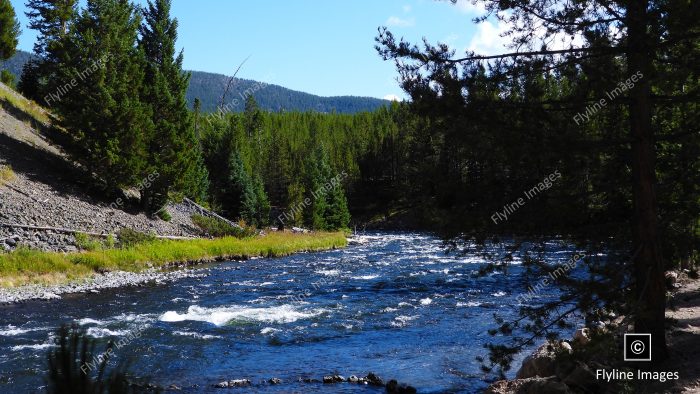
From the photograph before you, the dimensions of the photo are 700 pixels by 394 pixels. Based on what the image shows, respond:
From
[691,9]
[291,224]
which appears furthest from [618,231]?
[291,224]

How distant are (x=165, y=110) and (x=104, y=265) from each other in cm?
1738

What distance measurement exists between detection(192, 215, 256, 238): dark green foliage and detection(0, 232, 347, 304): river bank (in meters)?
2.42

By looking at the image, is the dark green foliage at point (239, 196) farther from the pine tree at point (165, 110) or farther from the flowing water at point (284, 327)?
the flowing water at point (284, 327)

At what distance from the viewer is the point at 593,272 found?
8273mm

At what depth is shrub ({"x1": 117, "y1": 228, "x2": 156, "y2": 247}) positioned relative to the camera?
30.5 metres

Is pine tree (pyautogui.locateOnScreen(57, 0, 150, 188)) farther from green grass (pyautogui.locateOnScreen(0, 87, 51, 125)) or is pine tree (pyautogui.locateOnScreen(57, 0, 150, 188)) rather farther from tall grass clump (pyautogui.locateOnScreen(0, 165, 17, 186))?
green grass (pyautogui.locateOnScreen(0, 87, 51, 125))

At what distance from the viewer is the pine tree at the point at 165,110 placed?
37.9 meters

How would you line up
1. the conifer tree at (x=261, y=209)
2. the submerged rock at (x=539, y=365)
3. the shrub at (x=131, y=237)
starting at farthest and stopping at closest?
1. the conifer tree at (x=261, y=209)
2. the shrub at (x=131, y=237)
3. the submerged rock at (x=539, y=365)

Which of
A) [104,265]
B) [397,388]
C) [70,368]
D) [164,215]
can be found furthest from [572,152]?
[164,215]

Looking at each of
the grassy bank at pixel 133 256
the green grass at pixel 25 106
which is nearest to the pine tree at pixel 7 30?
the green grass at pixel 25 106

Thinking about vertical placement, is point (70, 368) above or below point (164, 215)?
above

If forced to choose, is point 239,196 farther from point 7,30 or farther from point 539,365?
point 539,365

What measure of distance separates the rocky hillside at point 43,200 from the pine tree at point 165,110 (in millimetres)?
2861

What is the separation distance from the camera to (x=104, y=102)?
33.5 metres
